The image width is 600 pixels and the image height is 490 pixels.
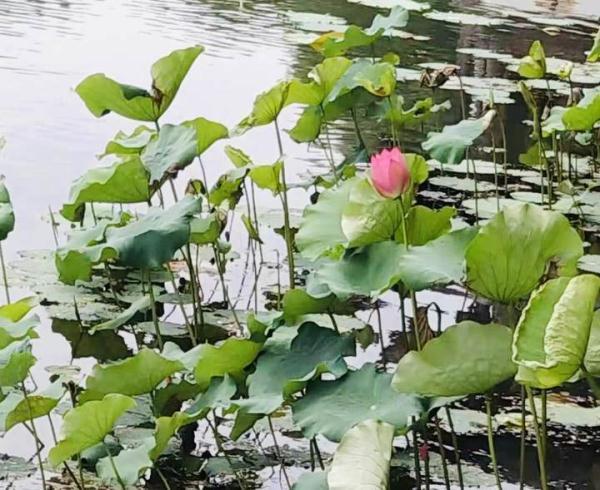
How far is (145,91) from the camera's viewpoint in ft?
4.99

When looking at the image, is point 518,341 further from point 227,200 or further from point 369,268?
point 227,200

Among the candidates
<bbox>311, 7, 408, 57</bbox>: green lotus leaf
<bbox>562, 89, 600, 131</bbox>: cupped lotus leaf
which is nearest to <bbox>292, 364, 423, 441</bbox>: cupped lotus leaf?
<bbox>562, 89, 600, 131</bbox>: cupped lotus leaf

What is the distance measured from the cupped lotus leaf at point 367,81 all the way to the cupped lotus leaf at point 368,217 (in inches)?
30.7

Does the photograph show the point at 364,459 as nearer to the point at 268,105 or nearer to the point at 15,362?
the point at 15,362

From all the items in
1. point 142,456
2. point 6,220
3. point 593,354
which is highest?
point 593,354

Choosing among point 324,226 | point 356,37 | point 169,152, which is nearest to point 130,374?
point 324,226

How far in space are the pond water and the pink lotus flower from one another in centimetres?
55

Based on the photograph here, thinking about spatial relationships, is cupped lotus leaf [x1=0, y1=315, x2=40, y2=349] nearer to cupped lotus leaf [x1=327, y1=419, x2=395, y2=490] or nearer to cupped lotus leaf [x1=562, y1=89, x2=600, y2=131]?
cupped lotus leaf [x1=327, y1=419, x2=395, y2=490]

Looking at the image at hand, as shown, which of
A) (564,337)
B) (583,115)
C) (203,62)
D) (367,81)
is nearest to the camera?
(564,337)

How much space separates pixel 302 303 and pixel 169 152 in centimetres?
39

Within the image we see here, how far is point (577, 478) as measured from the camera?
1.39m

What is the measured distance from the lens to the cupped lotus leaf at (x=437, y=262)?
1.00 metres

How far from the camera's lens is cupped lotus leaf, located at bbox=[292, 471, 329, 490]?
38.7 inches

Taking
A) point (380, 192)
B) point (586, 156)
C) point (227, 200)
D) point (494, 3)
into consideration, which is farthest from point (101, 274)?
point (494, 3)
